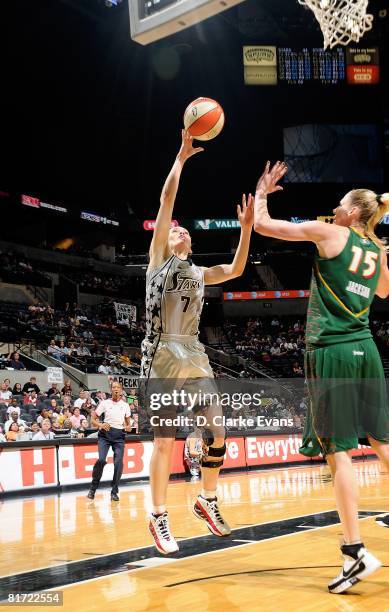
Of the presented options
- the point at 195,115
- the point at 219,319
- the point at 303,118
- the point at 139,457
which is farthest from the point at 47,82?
the point at 195,115

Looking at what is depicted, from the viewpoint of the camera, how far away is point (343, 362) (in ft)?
14.8

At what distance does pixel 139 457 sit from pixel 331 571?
10.8 m

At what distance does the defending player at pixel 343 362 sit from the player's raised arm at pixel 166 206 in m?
0.89

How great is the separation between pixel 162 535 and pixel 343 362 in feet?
6.37

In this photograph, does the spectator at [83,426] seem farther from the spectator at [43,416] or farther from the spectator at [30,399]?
the spectator at [30,399]

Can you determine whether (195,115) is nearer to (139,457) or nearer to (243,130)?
(139,457)

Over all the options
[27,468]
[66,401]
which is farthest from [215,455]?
[66,401]

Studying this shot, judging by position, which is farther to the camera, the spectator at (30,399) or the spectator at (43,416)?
the spectator at (30,399)

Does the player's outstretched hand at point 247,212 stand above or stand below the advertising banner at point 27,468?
above

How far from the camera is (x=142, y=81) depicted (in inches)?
1319

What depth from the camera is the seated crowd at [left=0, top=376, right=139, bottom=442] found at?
1466 centimetres

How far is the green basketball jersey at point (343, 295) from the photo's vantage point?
459 centimetres

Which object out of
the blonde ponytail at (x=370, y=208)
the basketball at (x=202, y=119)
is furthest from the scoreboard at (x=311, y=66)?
the blonde ponytail at (x=370, y=208)

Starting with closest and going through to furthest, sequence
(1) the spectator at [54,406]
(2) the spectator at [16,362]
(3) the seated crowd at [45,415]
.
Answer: (3) the seated crowd at [45,415], (1) the spectator at [54,406], (2) the spectator at [16,362]
